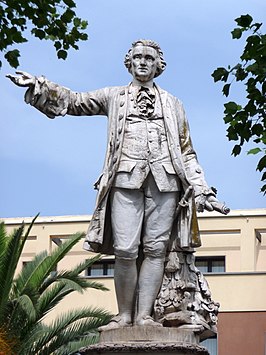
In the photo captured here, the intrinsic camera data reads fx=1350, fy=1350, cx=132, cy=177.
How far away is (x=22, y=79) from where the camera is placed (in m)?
12.1

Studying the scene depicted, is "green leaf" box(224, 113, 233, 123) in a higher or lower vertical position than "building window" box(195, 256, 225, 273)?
lower

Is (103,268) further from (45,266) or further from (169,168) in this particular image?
(169,168)

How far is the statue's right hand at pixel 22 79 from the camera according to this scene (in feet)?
39.7

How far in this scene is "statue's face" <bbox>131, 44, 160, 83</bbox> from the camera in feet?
40.4

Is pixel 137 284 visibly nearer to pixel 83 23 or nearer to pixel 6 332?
pixel 83 23

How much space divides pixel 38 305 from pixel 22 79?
44.0 feet

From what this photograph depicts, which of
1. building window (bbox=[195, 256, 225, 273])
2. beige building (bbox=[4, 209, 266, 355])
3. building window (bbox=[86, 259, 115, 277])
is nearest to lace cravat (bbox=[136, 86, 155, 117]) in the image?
beige building (bbox=[4, 209, 266, 355])

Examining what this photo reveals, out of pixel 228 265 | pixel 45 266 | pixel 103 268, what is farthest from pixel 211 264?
pixel 45 266

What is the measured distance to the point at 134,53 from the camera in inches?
486

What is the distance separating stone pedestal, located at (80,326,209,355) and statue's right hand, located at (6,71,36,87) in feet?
7.66

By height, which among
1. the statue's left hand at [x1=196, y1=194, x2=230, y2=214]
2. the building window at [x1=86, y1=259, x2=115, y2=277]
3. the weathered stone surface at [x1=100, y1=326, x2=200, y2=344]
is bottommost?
the weathered stone surface at [x1=100, y1=326, x2=200, y2=344]

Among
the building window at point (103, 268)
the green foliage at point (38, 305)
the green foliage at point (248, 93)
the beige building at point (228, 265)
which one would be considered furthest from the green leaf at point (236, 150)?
the building window at point (103, 268)

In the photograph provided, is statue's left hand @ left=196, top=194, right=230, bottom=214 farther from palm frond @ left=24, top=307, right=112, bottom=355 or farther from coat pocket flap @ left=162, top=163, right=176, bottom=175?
palm frond @ left=24, top=307, right=112, bottom=355

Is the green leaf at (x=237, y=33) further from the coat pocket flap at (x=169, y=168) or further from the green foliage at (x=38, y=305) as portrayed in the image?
the green foliage at (x=38, y=305)
